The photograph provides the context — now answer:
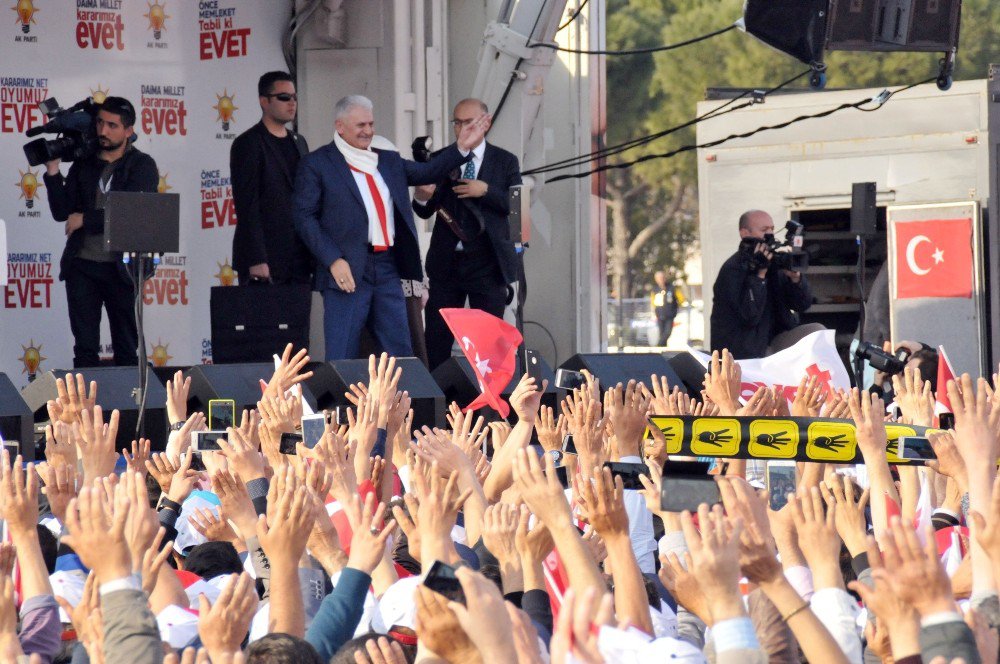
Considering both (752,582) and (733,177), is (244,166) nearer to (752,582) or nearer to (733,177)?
(733,177)

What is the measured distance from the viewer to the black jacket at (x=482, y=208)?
980 cm

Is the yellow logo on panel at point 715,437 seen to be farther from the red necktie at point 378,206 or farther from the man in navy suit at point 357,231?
the red necktie at point 378,206

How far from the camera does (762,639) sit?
3178mm

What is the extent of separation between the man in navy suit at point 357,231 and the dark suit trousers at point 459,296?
0.54m

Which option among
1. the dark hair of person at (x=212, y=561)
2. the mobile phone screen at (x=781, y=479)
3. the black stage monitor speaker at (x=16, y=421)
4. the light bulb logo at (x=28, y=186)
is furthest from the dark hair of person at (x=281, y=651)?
the light bulb logo at (x=28, y=186)

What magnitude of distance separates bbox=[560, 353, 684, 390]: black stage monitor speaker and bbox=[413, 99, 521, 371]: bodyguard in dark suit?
66 centimetres

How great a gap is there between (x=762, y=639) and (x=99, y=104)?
7069mm

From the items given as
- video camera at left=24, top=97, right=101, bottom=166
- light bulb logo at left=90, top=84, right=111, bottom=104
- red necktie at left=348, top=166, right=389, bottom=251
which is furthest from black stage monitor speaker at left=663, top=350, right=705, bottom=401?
light bulb logo at left=90, top=84, right=111, bottom=104

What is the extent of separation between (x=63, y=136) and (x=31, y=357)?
165 centimetres

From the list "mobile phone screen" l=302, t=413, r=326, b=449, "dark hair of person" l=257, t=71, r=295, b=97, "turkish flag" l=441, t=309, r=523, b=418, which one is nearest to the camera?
"mobile phone screen" l=302, t=413, r=326, b=449

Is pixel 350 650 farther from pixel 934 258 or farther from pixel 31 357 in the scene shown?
pixel 934 258

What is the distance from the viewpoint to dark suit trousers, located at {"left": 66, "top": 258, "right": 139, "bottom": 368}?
367 inches

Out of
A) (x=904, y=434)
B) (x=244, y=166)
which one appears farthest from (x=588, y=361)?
(x=904, y=434)

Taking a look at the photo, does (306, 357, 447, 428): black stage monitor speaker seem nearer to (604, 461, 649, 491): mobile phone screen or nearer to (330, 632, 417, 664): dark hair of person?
(604, 461, 649, 491): mobile phone screen
